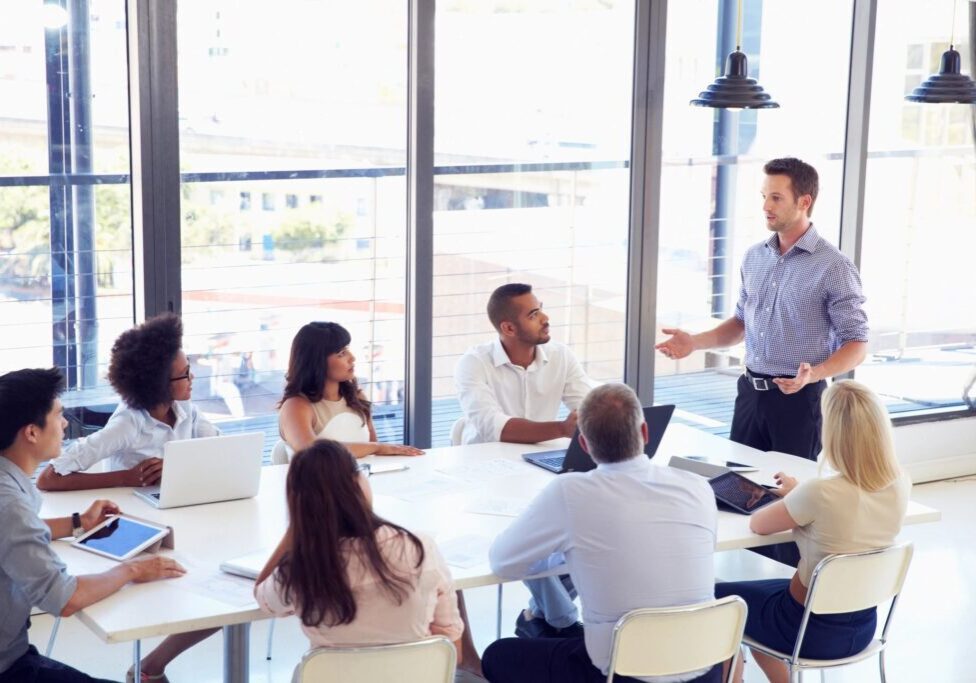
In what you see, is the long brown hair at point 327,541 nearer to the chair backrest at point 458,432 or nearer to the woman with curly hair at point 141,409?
the woman with curly hair at point 141,409

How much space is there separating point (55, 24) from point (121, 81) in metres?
0.29

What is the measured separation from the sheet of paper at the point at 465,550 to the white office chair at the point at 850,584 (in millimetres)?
832

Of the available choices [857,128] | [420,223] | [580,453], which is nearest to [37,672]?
[580,453]

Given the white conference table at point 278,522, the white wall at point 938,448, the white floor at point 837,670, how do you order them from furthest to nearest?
the white wall at point 938,448, the white floor at point 837,670, the white conference table at point 278,522

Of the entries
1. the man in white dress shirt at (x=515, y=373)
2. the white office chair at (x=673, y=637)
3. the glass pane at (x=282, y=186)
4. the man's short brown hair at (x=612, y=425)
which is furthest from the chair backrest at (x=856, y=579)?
the glass pane at (x=282, y=186)

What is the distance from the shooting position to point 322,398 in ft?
12.8

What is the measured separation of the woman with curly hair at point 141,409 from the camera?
3.42m

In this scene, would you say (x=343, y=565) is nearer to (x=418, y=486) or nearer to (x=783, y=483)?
(x=418, y=486)

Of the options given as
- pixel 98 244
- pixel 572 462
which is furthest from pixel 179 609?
pixel 98 244

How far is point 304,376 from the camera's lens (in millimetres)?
3855

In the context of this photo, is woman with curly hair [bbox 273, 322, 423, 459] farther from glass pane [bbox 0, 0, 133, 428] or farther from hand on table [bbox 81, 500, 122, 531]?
glass pane [bbox 0, 0, 133, 428]

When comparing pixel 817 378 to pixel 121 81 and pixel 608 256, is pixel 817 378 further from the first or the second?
pixel 121 81

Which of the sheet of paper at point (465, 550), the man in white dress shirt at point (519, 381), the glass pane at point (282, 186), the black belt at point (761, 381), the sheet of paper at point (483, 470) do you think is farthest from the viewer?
the glass pane at point (282, 186)

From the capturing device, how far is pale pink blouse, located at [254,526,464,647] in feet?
8.05
